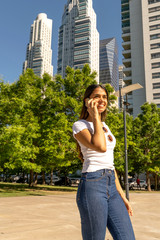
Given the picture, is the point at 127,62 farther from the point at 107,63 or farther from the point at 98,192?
the point at 107,63

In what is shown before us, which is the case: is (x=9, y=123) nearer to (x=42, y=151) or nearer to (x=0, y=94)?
(x=0, y=94)

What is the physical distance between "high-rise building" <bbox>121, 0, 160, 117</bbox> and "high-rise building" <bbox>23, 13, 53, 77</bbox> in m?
117

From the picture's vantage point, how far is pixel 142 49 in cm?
6769

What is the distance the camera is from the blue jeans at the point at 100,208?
1725 mm

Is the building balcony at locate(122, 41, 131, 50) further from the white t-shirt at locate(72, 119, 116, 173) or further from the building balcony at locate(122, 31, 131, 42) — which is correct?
the white t-shirt at locate(72, 119, 116, 173)

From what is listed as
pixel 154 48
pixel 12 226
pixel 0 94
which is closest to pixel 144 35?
pixel 154 48

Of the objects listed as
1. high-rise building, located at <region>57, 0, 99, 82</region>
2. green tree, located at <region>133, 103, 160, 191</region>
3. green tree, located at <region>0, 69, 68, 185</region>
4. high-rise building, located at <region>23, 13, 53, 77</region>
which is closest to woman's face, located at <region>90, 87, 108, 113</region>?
green tree, located at <region>0, 69, 68, 185</region>

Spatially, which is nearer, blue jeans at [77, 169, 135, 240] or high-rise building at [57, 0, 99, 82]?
blue jeans at [77, 169, 135, 240]

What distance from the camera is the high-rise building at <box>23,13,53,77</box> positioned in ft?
595

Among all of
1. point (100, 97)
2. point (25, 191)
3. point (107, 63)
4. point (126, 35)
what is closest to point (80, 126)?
point (100, 97)

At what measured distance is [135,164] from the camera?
26422mm

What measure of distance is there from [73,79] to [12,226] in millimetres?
15055

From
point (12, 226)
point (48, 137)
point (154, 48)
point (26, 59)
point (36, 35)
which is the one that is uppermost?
point (36, 35)

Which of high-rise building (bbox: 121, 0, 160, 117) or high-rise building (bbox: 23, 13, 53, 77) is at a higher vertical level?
high-rise building (bbox: 23, 13, 53, 77)
